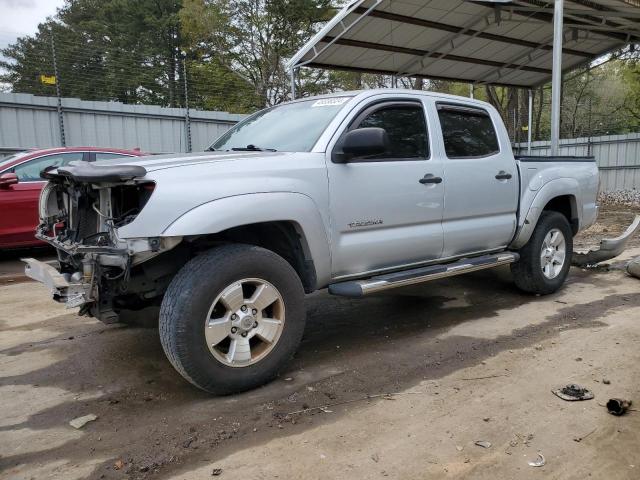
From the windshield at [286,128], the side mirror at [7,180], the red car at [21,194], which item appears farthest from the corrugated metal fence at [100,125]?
the windshield at [286,128]

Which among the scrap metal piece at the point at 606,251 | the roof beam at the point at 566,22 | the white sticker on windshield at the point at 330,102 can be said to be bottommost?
the scrap metal piece at the point at 606,251

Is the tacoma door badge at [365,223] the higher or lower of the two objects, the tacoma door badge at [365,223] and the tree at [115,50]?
the lower

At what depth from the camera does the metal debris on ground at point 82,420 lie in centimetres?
287

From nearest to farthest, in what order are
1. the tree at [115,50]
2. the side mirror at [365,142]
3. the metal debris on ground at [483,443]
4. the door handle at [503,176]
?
the metal debris on ground at [483,443], the side mirror at [365,142], the door handle at [503,176], the tree at [115,50]

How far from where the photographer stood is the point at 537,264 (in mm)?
5246

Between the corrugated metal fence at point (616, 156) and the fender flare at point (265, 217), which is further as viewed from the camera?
the corrugated metal fence at point (616, 156)

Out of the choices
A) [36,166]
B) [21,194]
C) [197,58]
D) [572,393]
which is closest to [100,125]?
[36,166]

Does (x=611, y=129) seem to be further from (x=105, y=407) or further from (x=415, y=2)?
(x=105, y=407)

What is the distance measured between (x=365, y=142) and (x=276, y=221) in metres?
0.79

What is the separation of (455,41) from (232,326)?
30.7 feet

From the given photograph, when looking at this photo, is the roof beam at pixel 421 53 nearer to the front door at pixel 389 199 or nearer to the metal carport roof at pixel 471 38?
the metal carport roof at pixel 471 38

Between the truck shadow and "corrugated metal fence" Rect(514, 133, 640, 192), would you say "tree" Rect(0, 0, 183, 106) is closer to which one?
the truck shadow

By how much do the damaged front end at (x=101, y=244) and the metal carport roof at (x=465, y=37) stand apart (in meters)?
6.85

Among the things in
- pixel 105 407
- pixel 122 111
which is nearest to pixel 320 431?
pixel 105 407
